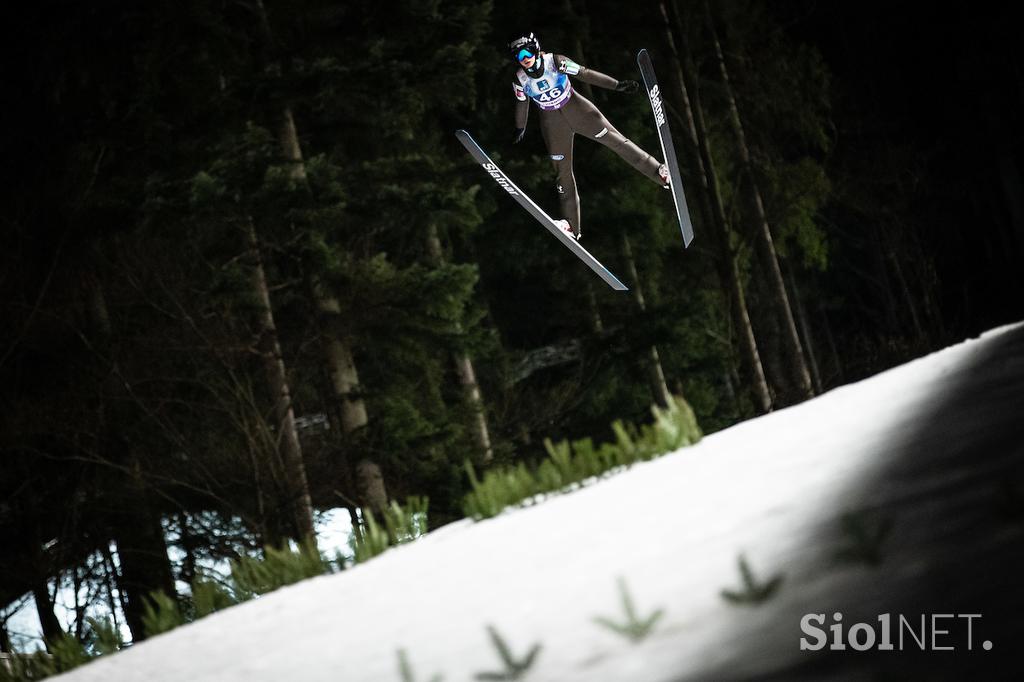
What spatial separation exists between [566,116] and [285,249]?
5509 millimetres

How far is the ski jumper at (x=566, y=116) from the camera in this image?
22.8ft

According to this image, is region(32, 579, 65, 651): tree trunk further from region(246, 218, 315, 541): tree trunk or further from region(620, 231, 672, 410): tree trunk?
region(620, 231, 672, 410): tree trunk

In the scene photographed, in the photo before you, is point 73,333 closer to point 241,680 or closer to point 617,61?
point 617,61

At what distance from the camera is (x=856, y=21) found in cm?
2966

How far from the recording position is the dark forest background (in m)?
11.2

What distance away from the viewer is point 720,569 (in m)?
2.69

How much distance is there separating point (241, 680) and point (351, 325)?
8520 millimetres

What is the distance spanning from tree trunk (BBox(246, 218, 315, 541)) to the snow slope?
6.33m

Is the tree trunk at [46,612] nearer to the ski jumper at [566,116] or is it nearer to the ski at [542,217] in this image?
the ski at [542,217]

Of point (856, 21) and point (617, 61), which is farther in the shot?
point (856, 21)

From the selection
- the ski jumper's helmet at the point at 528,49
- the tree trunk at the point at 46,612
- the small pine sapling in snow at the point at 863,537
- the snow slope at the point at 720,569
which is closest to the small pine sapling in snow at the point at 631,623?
the snow slope at the point at 720,569

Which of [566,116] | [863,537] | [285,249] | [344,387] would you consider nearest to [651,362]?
[344,387]

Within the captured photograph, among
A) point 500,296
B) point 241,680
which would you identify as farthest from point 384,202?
point 500,296

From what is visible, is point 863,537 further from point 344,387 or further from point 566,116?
point 344,387
